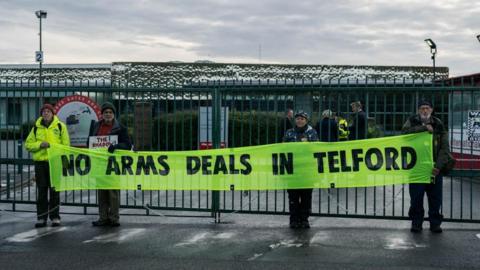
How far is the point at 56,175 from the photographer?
9.49 m

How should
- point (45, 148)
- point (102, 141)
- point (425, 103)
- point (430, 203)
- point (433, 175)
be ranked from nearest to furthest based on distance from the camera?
point (425, 103)
point (433, 175)
point (430, 203)
point (45, 148)
point (102, 141)

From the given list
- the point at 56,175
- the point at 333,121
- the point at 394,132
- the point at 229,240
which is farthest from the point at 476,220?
the point at 56,175

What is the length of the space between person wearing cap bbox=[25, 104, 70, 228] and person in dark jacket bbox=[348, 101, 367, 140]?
4.38 metres

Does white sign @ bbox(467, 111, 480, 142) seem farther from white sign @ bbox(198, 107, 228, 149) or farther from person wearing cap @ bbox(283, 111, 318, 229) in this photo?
white sign @ bbox(198, 107, 228, 149)

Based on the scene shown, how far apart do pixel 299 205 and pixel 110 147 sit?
9.62 feet

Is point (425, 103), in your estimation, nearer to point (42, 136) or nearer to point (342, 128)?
point (342, 128)

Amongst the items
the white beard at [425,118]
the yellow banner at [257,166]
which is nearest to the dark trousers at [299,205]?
the yellow banner at [257,166]

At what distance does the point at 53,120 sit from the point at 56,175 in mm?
828

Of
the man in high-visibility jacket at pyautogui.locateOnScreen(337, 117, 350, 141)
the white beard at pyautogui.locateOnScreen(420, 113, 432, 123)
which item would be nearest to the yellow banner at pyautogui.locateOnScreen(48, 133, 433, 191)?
the white beard at pyautogui.locateOnScreen(420, 113, 432, 123)

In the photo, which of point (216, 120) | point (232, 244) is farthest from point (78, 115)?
point (232, 244)

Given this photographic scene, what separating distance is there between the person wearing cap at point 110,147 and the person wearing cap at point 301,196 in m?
2.49

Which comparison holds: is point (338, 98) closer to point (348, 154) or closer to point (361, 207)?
point (348, 154)

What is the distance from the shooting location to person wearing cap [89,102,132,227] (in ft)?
31.0

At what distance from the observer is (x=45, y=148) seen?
9.41m
